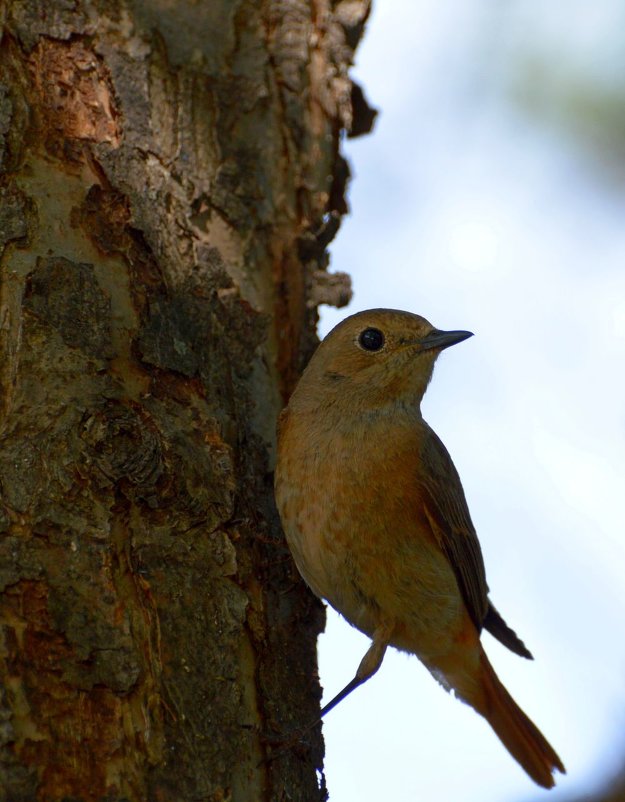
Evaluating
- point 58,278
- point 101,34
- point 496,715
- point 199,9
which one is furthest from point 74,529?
point 496,715

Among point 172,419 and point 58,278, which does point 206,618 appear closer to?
point 172,419

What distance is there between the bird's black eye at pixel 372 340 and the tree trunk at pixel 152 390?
0.23 m

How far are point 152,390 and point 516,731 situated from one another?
284cm

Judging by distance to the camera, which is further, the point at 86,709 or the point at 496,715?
the point at 496,715

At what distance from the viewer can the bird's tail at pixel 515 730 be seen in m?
4.82

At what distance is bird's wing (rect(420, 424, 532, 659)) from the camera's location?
14.0 feet

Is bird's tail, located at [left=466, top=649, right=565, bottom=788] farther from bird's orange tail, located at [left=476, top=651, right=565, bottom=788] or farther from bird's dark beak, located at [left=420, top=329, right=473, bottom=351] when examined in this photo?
bird's dark beak, located at [left=420, top=329, right=473, bottom=351]

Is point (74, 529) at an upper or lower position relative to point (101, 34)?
lower

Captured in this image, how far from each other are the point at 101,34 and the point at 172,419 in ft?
4.75

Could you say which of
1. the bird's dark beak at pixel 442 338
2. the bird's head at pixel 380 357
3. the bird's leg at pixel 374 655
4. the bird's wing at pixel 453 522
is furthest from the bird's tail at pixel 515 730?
the bird's dark beak at pixel 442 338

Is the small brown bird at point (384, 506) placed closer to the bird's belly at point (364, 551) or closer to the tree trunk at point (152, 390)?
the bird's belly at point (364, 551)

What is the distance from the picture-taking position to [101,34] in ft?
11.8

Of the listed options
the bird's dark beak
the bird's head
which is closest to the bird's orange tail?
the bird's head

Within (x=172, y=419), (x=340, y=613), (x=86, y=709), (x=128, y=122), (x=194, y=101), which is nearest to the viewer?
(x=86, y=709)
